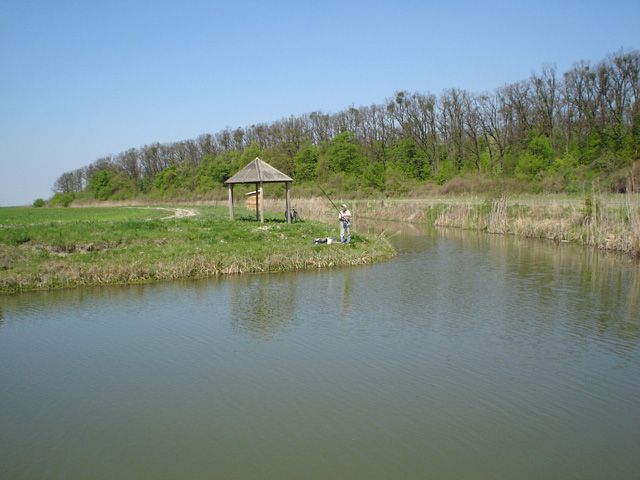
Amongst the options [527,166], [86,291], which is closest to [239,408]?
[86,291]

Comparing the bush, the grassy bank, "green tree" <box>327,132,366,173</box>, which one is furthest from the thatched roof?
the bush

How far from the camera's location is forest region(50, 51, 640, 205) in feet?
147

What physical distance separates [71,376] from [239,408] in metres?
3.16

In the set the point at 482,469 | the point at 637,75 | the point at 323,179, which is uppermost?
the point at 637,75

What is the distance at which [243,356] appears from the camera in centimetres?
924

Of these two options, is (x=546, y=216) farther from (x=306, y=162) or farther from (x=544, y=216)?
(x=306, y=162)

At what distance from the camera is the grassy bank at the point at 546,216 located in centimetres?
2039

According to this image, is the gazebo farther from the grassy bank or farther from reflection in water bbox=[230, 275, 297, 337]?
reflection in water bbox=[230, 275, 297, 337]

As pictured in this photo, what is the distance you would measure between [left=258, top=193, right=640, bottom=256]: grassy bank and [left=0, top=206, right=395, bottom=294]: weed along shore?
8.24 meters

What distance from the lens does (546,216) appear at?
84.7 ft

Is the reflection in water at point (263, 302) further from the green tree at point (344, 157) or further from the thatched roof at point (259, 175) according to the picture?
the green tree at point (344, 157)

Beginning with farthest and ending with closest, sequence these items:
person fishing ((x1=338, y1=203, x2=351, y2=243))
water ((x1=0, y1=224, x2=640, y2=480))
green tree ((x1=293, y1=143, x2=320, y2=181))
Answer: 1. green tree ((x1=293, y1=143, x2=320, y2=181))
2. person fishing ((x1=338, y1=203, x2=351, y2=243))
3. water ((x1=0, y1=224, x2=640, y2=480))

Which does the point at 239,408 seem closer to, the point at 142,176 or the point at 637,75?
the point at 637,75

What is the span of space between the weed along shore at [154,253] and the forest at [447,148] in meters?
21.7
